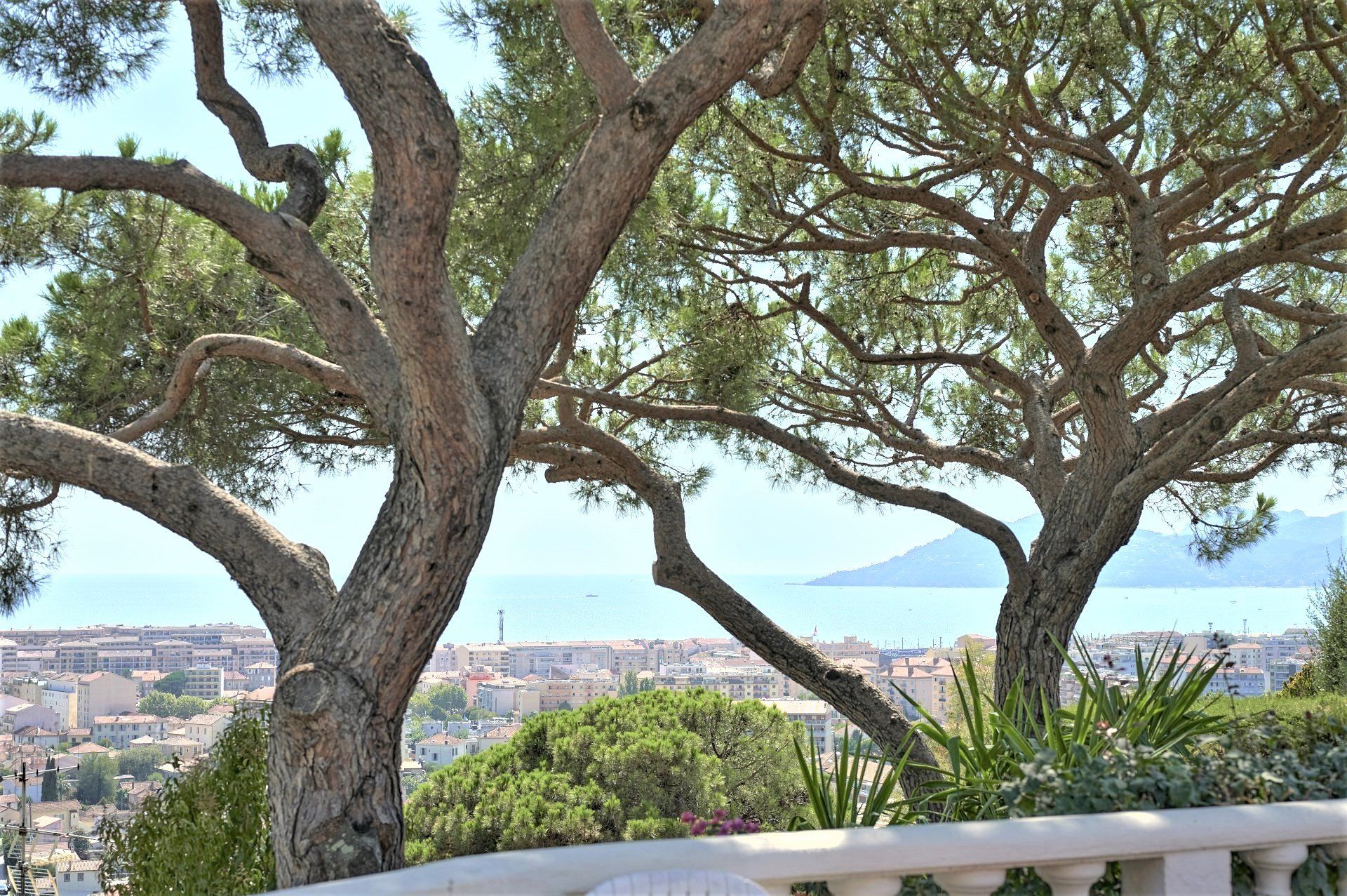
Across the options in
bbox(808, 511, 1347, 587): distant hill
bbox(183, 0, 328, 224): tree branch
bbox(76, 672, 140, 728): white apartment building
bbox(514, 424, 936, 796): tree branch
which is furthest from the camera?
bbox(76, 672, 140, 728): white apartment building

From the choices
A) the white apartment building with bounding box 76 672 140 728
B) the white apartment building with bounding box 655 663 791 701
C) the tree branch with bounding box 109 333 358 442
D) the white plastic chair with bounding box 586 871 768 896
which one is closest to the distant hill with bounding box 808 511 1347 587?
the tree branch with bounding box 109 333 358 442

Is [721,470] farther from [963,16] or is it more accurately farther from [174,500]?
[174,500]

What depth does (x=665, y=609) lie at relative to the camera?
89688 millimetres

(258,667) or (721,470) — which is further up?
(721,470)

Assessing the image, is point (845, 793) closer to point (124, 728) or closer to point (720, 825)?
point (720, 825)

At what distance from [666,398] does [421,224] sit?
2.86m

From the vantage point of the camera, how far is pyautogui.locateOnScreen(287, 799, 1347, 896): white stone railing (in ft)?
4.63

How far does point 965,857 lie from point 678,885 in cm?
47

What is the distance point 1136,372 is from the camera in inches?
253

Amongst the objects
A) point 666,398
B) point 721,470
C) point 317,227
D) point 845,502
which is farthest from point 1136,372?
point 317,227

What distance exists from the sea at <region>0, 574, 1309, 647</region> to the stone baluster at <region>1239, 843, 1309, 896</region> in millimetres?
1298

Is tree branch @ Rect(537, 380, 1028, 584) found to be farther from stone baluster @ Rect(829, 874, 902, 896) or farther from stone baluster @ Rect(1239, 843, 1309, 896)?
stone baluster @ Rect(829, 874, 902, 896)

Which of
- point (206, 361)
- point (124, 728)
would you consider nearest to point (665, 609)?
point (124, 728)

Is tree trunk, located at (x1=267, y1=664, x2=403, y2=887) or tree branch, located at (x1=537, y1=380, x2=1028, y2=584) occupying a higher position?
tree branch, located at (x1=537, y1=380, x2=1028, y2=584)
